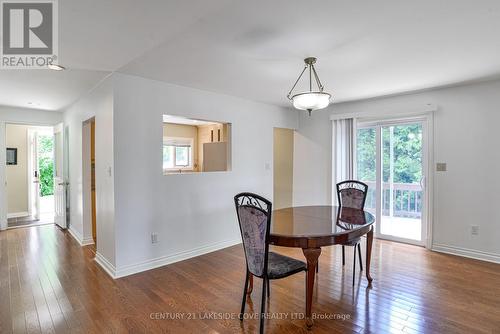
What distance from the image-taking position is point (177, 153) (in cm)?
737

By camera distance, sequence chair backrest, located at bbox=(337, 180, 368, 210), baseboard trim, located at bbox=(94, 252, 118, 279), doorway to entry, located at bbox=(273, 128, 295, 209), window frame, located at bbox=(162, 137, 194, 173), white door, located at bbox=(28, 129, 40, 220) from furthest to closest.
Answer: window frame, located at bbox=(162, 137, 194, 173)
white door, located at bbox=(28, 129, 40, 220)
doorway to entry, located at bbox=(273, 128, 295, 209)
chair backrest, located at bbox=(337, 180, 368, 210)
baseboard trim, located at bbox=(94, 252, 118, 279)

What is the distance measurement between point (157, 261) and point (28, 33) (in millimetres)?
2662

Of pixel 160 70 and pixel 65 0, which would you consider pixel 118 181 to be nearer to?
pixel 160 70

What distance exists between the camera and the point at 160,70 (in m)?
3.05

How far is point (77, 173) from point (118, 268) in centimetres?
231

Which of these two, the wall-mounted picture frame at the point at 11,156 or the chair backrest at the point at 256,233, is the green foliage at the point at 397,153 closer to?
the chair backrest at the point at 256,233

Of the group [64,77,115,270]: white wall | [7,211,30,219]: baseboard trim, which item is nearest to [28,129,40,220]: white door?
[7,211,30,219]: baseboard trim

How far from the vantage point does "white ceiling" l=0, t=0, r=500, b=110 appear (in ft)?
5.99

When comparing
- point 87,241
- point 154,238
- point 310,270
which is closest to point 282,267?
point 310,270

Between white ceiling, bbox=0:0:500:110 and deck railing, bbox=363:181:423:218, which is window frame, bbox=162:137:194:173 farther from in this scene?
deck railing, bbox=363:181:423:218

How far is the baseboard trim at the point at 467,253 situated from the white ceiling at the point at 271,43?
2.33m

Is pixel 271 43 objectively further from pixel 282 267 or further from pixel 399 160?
pixel 399 160

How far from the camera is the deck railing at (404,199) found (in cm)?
425

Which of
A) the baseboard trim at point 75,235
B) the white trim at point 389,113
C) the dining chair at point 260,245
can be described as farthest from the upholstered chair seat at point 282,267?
the baseboard trim at point 75,235
